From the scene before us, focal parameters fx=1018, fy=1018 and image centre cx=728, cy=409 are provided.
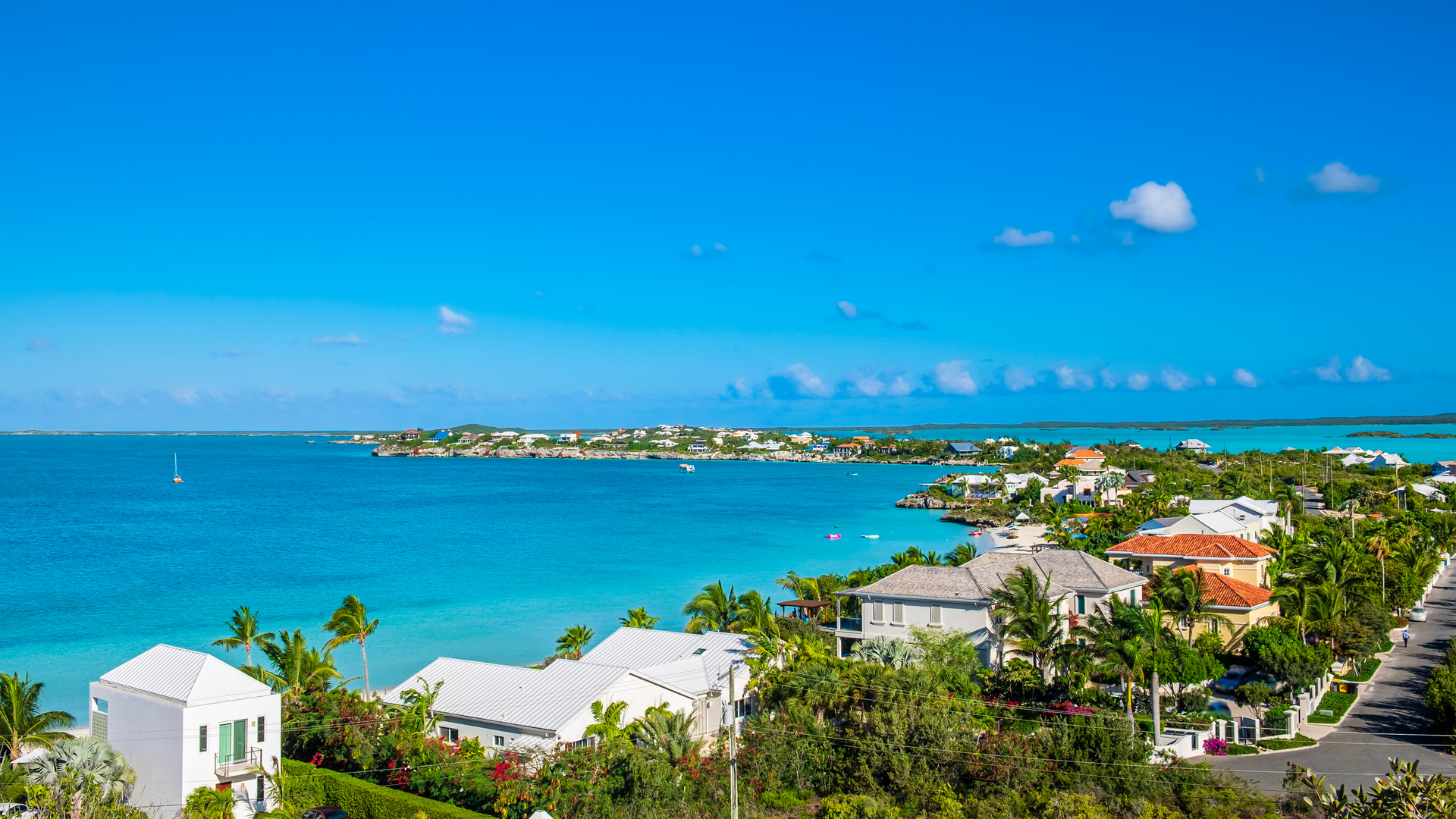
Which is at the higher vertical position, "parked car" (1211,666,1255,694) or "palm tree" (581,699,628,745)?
"palm tree" (581,699,628,745)

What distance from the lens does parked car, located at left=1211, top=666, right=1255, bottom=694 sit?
28125 mm

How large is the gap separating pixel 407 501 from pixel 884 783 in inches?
4058

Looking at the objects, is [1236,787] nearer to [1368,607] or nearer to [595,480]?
[1368,607]

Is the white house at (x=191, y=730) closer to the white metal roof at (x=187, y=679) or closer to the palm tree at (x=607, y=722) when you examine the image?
the white metal roof at (x=187, y=679)

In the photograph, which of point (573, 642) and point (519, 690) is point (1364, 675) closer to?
point (573, 642)

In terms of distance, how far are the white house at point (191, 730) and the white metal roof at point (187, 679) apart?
0.06 feet

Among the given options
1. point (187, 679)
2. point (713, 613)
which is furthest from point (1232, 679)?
point (187, 679)

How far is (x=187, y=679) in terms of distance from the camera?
18.7 meters

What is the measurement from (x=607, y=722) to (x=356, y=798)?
5.08 m

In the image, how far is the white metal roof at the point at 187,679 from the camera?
18.5 metres

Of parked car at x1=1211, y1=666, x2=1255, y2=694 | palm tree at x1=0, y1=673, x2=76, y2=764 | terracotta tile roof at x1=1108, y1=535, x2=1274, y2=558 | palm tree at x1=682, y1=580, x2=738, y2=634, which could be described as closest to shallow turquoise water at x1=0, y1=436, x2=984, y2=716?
palm tree at x1=682, y1=580, x2=738, y2=634

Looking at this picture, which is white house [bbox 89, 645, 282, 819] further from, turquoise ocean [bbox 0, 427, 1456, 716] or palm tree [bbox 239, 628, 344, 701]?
turquoise ocean [bbox 0, 427, 1456, 716]

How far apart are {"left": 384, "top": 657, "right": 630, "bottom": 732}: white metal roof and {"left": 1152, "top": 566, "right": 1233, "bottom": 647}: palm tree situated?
17.2 m

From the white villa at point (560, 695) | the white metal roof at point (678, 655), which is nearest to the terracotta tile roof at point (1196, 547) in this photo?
the white metal roof at point (678, 655)
